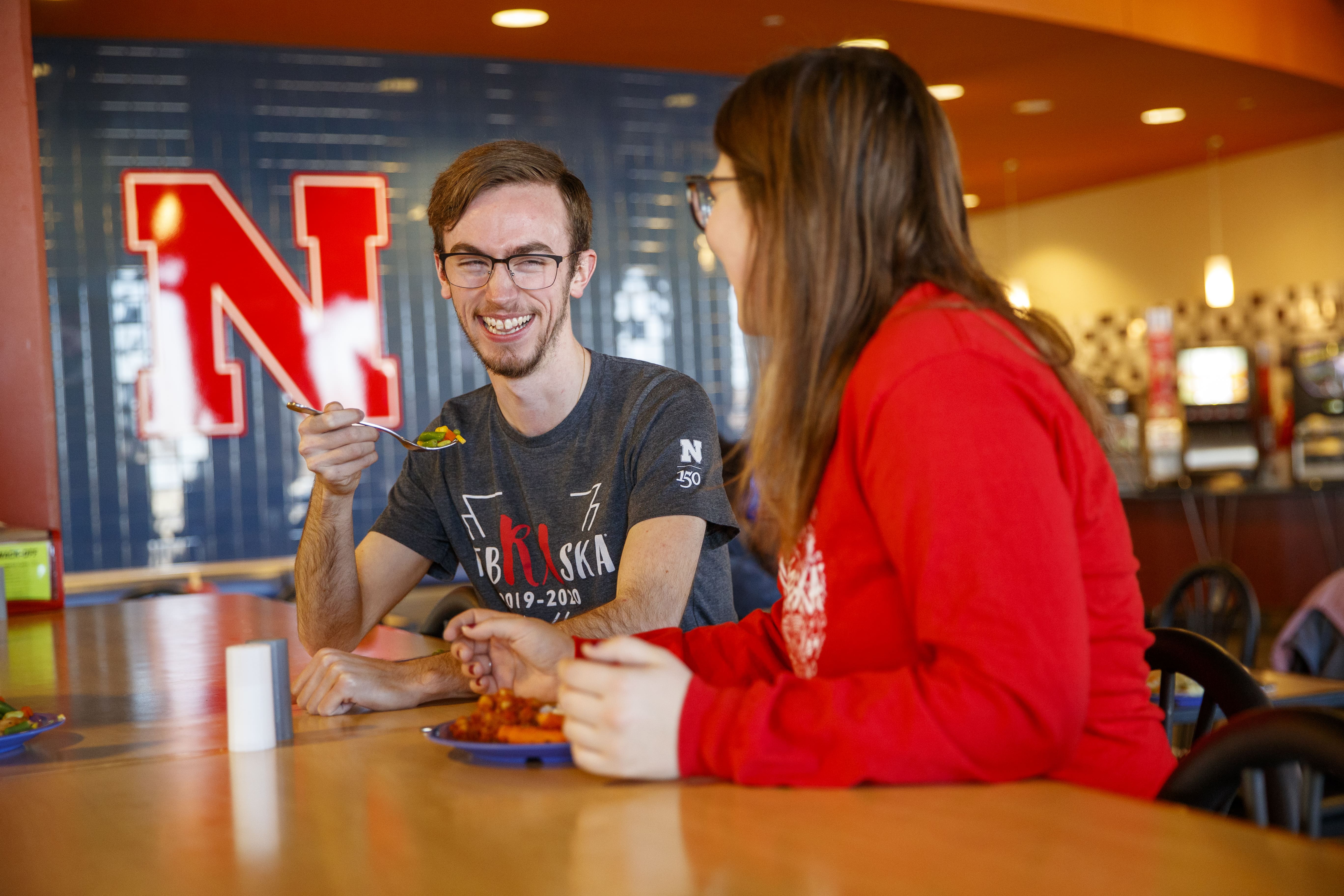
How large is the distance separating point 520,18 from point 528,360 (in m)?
2.98

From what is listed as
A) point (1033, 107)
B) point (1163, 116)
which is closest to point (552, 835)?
point (1033, 107)

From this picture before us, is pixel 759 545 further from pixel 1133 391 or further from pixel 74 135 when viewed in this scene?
pixel 1133 391

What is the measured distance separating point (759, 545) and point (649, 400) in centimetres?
65

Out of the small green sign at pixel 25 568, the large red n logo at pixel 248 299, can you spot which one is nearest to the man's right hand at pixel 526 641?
the small green sign at pixel 25 568

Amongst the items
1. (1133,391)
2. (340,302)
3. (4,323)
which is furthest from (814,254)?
(1133,391)

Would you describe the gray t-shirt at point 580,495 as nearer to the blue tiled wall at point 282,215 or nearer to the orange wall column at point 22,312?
the orange wall column at point 22,312

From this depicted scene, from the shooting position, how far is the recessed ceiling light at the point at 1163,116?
6727 millimetres

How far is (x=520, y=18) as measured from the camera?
4555mm

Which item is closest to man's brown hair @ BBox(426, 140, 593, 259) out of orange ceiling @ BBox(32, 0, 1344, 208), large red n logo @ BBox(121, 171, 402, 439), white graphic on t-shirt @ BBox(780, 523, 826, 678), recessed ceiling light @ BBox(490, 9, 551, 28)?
white graphic on t-shirt @ BBox(780, 523, 826, 678)

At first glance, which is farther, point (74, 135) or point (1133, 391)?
point (1133, 391)

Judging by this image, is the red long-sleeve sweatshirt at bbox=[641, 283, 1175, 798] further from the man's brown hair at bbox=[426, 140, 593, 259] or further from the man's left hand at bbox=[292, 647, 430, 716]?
the man's brown hair at bbox=[426, 140, 593, 259]

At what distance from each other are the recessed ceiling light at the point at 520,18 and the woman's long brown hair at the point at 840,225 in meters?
3.63

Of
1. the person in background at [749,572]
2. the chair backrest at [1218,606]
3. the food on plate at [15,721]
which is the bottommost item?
the chair backrest at [1218,606]

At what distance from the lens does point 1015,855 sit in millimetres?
780
